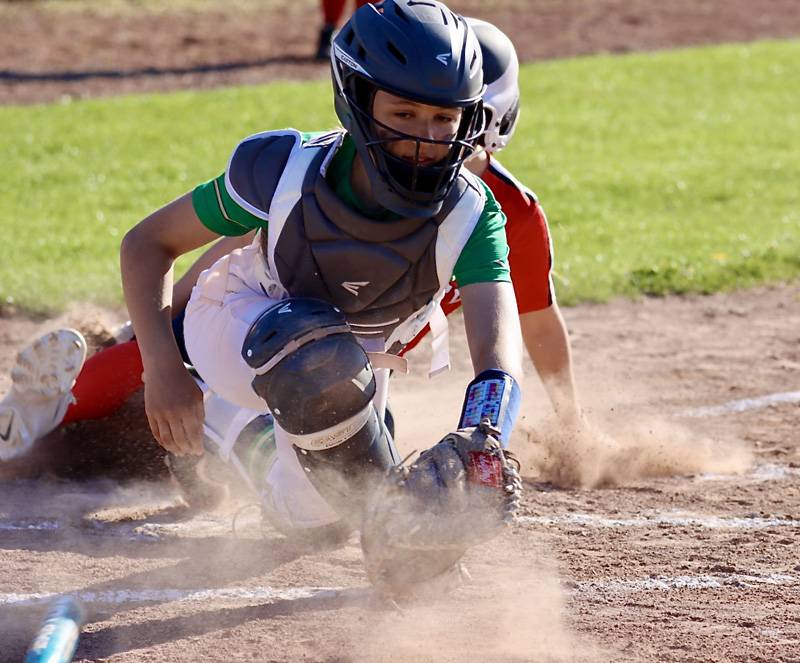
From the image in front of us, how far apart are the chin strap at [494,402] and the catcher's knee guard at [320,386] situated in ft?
1.21

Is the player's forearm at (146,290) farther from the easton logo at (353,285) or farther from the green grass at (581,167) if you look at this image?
the green grass at (581,167)

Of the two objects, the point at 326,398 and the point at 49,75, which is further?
the point at 49,75

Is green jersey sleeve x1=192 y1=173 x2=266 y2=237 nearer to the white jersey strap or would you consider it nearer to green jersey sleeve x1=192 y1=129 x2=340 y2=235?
green jersey sleeve x1=192 y1=129 x2=340 y2=235

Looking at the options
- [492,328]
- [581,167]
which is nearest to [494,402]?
[492,328]

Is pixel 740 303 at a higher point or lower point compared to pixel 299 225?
lower

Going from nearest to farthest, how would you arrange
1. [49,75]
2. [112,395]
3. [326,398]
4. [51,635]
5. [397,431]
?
[51,635] < [326,398] < [112,395] < [397,431] < [49,75]

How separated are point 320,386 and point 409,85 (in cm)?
80

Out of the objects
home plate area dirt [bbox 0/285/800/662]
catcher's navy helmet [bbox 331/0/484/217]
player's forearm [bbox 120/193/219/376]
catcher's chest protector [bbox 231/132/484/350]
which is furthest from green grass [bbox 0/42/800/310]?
catcher's navy helmet [bbox 331/0/484/217]

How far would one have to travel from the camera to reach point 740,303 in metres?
6.99

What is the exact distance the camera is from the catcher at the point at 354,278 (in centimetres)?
336

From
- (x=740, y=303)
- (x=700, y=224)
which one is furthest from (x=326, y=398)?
(x=700, y=224)

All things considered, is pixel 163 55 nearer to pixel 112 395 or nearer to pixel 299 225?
pixel 112 395

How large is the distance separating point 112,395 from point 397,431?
108 cm

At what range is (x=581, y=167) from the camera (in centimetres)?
960
